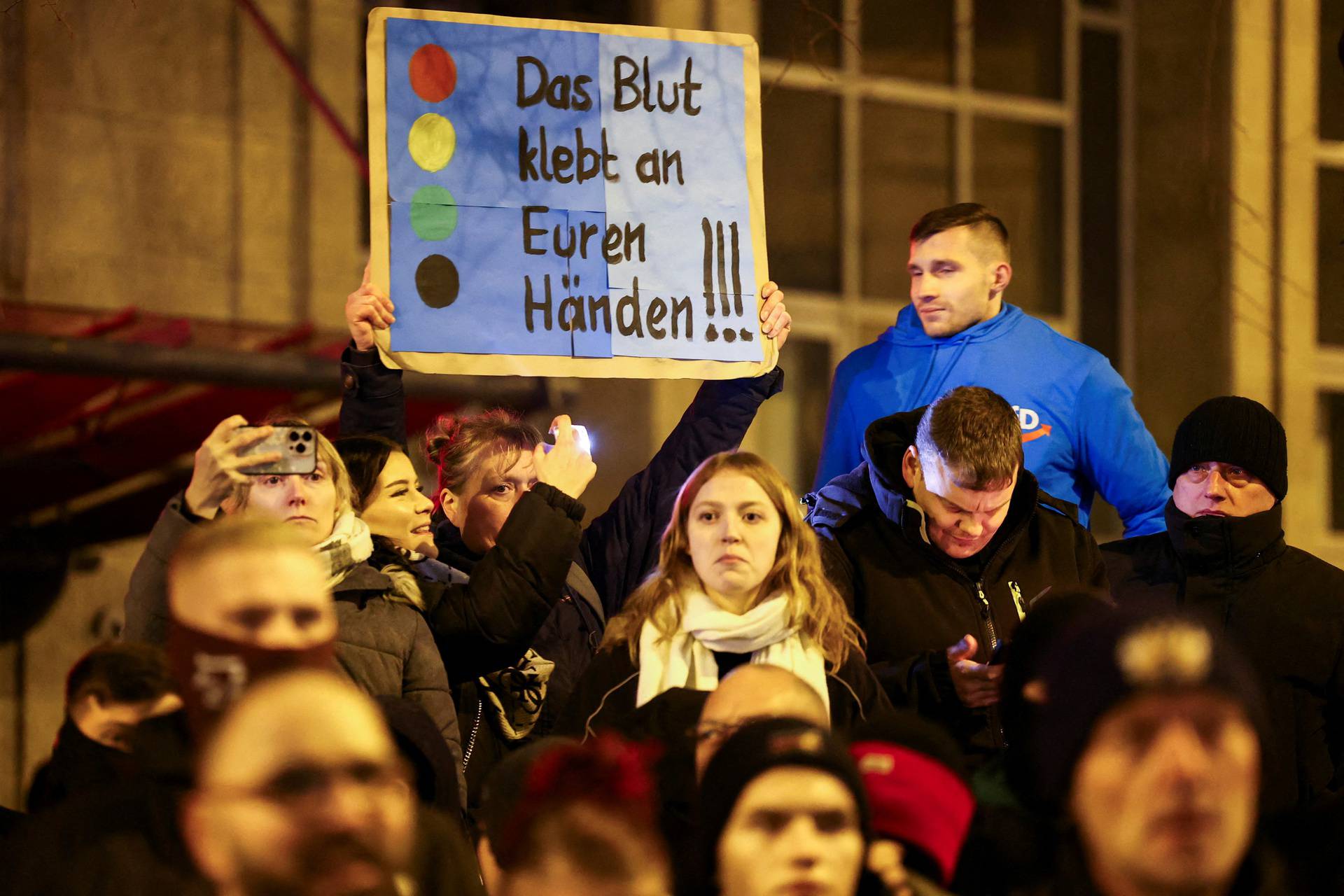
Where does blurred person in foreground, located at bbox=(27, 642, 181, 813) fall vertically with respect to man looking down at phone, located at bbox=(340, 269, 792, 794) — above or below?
below

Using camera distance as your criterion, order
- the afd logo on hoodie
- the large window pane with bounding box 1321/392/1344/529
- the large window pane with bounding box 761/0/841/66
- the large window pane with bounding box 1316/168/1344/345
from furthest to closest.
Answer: the large window pane with bounding box 1321/392/1344/529, the large window pane with bounding box 1316/168/1344/345, the large window pane with bounding box 761/0/841/66, the afd logo on hoodie

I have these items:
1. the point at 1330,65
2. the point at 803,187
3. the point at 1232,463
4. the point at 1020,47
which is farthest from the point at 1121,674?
the point at 1330,65

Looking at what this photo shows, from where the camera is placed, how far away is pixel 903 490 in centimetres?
418

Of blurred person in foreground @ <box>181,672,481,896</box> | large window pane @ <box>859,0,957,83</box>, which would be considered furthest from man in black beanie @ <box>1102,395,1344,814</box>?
large window pane @ <box>859,0,957,83</box>

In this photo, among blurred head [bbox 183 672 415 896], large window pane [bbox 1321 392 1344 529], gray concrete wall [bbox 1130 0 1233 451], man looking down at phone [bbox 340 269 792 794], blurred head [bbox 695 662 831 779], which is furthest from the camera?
large window pane [bbox 1321 392 1344 529]

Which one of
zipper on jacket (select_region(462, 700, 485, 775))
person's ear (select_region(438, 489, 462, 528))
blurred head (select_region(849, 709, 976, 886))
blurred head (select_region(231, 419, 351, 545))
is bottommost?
zipper on jacket (select_region(462, 700, 485, 775))

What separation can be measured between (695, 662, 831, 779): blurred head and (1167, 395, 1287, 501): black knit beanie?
1756 mm

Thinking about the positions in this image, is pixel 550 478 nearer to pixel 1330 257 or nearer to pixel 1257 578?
pixel 1257 578

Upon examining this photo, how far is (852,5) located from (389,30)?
507cm

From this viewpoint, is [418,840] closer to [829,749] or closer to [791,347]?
[829,749]

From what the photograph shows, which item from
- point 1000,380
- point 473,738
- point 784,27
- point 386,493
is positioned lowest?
point 473,738

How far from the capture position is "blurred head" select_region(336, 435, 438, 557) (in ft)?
13.4

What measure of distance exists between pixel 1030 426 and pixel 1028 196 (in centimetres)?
555

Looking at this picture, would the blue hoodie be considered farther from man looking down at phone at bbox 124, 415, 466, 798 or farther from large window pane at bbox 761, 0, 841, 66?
large window pane at bbox 761, 0, 841, 66
